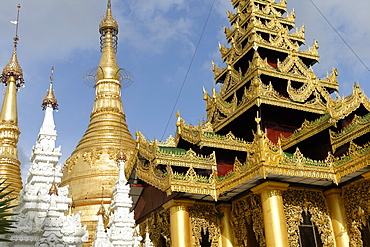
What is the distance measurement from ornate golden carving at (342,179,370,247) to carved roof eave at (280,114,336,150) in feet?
6.18

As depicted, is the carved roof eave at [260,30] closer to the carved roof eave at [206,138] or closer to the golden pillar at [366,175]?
the carved roof eave at [206,138]

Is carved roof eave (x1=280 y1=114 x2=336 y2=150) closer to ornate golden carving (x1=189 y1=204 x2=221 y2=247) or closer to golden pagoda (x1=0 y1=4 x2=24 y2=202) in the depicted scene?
ornate golden carving (x1=189 y1=204 x2=221 y2=247)

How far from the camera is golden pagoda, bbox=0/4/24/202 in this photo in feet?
86.6

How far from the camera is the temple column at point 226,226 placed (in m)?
14.0

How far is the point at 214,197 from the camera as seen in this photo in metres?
13.2

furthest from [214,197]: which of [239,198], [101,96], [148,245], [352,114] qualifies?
[101,96]

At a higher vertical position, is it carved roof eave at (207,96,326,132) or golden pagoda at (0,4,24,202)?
golden pagoda at (0,4,24,202)

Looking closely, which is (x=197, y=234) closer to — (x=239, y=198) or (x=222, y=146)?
(x=239, y=198)

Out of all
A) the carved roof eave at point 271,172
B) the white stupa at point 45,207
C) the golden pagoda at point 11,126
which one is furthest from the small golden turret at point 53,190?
the golden pagoda at point 11,126

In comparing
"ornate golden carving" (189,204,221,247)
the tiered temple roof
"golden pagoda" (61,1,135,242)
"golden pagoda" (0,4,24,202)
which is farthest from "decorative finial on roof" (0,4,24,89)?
"ornate golden carving" (189,204,221,247)

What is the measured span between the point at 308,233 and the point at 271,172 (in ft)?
9.48

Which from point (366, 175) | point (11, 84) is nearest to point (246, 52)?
point (366, 175)

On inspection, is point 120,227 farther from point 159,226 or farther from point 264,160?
point 264,160

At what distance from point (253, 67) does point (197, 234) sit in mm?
6499
